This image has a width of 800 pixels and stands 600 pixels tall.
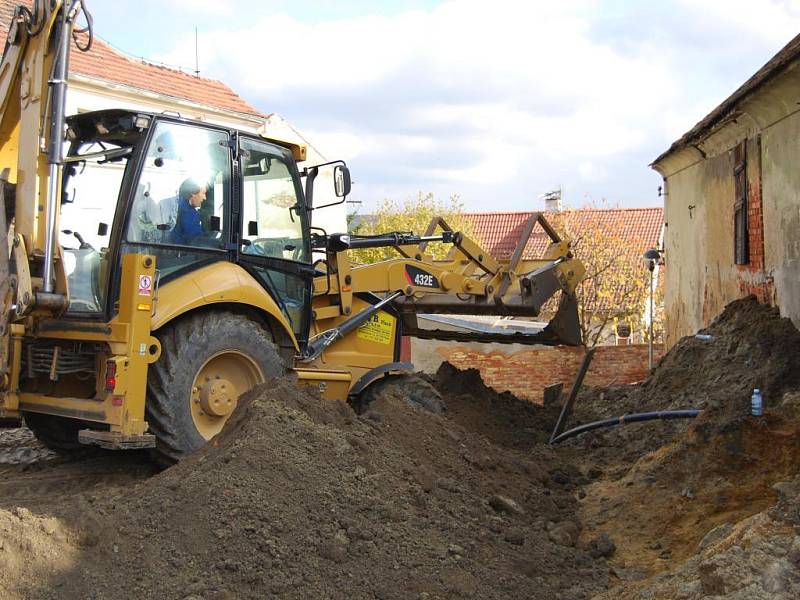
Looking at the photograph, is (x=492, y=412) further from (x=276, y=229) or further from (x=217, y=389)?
(x=217, y=389)

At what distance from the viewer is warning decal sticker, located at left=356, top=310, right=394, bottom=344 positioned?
885 cm

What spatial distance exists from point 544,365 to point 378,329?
855cm

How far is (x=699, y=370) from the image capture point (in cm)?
1038

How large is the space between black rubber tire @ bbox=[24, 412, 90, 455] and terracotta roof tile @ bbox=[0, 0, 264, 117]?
10.5m

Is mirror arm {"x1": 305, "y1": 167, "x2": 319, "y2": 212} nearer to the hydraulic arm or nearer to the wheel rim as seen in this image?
the hydraulic arm

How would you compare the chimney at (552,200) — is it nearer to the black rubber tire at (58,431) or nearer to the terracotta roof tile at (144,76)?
the terracotta roof tile at (144,76)

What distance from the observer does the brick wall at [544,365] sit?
16984 mm

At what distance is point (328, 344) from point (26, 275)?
9.24ft

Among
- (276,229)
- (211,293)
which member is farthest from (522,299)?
(211,293)

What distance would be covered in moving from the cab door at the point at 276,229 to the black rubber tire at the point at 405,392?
947 mm

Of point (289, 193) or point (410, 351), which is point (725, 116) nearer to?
point (289, 193)

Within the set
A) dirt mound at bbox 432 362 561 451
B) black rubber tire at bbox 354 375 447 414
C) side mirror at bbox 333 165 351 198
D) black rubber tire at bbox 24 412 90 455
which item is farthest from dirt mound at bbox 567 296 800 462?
black rubber tire at bbox 24 412 90 455

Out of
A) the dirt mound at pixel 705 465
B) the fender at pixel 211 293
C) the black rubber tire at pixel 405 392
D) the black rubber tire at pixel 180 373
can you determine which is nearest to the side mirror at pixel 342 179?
the fender at pixel 211 293

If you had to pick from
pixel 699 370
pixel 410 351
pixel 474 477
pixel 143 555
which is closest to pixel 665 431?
pixel 699 370
